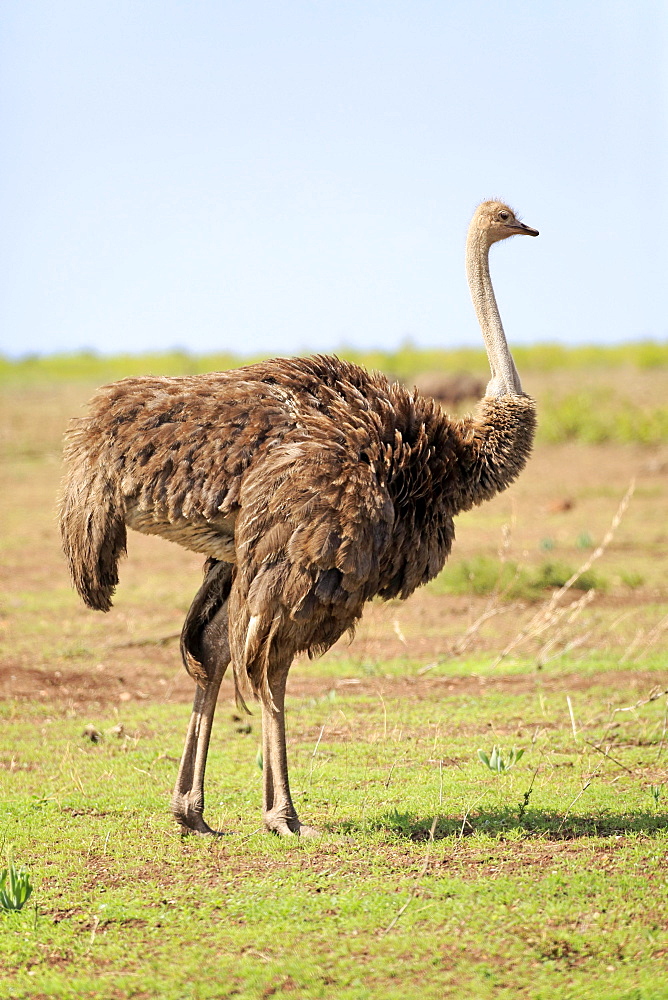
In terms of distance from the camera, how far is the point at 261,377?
495 centimetres

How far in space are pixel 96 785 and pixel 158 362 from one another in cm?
4722

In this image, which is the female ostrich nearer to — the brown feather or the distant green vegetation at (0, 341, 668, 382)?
the brown feather

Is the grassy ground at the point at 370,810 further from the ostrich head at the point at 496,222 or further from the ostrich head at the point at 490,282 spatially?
the ostrich head at the point at 496,222

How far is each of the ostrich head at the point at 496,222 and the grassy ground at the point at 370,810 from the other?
89.1 inches

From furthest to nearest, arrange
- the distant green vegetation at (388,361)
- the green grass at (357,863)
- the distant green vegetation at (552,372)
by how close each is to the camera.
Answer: the distant green vegetation at (388,361)
the distant green vegetation at (552,372)
the green grass at (357,863)

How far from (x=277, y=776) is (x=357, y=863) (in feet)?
1.64

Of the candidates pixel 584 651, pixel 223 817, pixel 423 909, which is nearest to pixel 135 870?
pixel 223 817

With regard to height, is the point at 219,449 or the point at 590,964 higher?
the point at 219,449

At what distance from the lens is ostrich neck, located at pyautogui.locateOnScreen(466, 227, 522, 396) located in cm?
531

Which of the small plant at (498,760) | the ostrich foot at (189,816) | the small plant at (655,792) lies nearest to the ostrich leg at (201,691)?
the ostrich foot at (189,816)

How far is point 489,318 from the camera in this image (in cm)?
550

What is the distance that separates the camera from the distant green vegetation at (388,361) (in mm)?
43594

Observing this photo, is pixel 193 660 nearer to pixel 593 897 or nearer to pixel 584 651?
pixel 593 897

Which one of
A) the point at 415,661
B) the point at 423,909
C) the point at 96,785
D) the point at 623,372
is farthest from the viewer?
the point at 623,372
